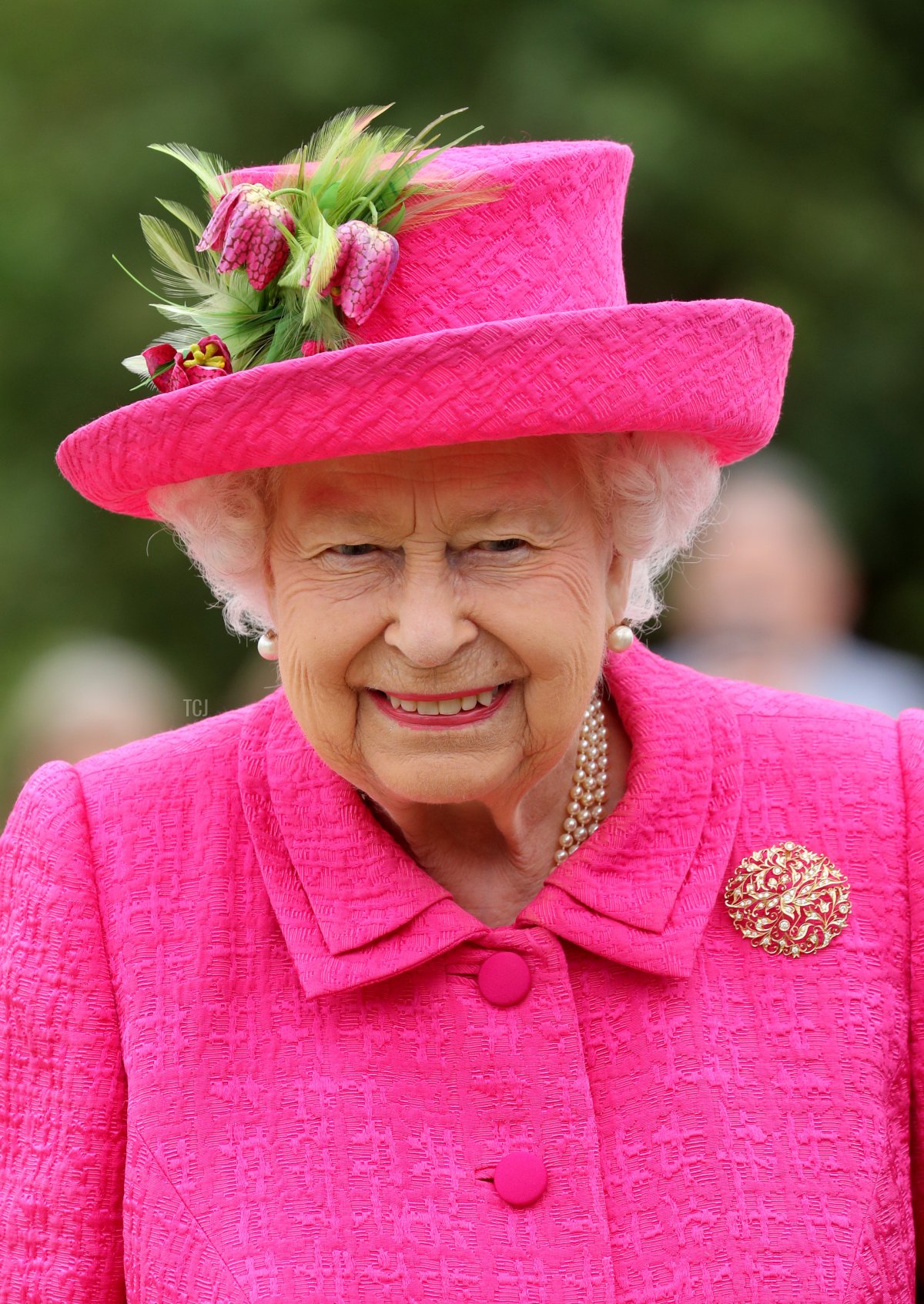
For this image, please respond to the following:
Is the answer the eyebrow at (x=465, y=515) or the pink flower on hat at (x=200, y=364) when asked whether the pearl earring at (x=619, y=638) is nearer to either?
the eyebrow at (x=465, y=515)

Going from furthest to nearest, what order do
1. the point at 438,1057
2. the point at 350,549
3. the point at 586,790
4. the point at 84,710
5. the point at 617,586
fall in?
the point at 84,710 < the point at 586,790 < the point at 617,586 < the point at 438,1057 < the point at 350,549

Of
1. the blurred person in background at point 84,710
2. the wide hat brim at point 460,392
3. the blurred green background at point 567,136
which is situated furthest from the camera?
the blurred green background at point 567,136

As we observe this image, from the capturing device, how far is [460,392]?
82.1 inches

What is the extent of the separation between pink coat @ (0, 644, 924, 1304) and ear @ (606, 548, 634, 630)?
22 cm

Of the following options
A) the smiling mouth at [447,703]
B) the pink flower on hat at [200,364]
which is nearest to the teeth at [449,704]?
the smiling mouth at [447,703]

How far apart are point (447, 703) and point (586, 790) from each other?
0.43 m

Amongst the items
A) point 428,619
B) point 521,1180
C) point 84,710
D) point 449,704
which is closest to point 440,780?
point 449,704

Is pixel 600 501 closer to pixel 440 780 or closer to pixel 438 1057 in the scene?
pixel 440 780

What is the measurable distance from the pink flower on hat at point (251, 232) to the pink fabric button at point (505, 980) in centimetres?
93

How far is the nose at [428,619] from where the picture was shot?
2.24 meters

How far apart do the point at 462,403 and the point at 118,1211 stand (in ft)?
3.79

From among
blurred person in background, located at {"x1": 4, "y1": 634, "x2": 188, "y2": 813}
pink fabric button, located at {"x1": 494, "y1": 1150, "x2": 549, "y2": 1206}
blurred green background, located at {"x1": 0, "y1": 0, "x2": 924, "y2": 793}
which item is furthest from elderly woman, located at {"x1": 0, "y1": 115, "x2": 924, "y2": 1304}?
blurred green background, located at {"x1": 0, "y1": 0, "x2": 924, "y2": 793}

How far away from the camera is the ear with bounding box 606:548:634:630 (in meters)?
2.52

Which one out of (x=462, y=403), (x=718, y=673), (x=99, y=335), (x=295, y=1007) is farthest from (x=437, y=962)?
(x=99, y=335)
